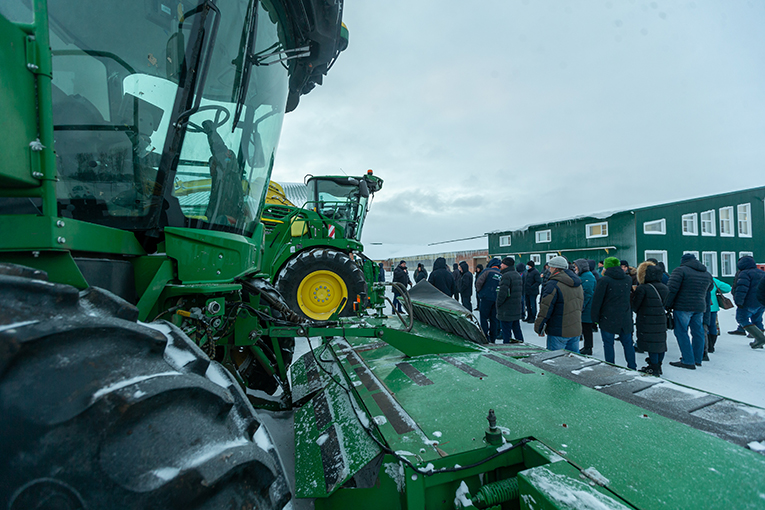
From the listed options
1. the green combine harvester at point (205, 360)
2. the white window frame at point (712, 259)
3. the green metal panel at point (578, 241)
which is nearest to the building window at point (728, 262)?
the white window frame at point (712, 259)

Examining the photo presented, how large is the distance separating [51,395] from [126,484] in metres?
0.22

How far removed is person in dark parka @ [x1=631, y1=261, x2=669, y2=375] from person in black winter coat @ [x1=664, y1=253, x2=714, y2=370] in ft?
1.63

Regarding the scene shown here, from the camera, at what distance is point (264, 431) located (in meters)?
1.06

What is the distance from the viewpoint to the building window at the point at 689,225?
1719cm

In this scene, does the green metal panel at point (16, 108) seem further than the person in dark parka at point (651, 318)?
No

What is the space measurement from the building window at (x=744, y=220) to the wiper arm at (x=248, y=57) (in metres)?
24.9

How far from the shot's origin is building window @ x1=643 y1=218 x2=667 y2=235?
16.3m

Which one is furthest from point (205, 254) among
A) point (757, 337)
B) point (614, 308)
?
point (757, 337)

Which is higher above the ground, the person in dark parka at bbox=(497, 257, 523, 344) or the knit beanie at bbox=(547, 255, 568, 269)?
the knit beanie at bbox=(547, 255, 568, 269)

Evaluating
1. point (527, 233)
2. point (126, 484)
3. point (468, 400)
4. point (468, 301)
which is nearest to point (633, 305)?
point (468, 400)

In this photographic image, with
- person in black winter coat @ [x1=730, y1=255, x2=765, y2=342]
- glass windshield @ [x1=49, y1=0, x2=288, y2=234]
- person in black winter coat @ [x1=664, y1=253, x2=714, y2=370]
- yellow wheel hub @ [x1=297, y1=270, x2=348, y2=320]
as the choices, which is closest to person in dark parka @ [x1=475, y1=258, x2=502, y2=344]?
person in black winter coat @ [x1=664, y1=253, x2=714, y2=370]

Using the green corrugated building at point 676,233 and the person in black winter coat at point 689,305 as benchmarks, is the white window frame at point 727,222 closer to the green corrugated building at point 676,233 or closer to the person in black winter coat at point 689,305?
the green corrugated building at point 676,233

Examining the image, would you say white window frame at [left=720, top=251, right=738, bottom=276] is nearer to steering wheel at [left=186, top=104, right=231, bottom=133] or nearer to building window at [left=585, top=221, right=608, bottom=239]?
building window at [left=585, top=221, right=608, bottom=239]

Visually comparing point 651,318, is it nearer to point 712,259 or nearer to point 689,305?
point 689,305
